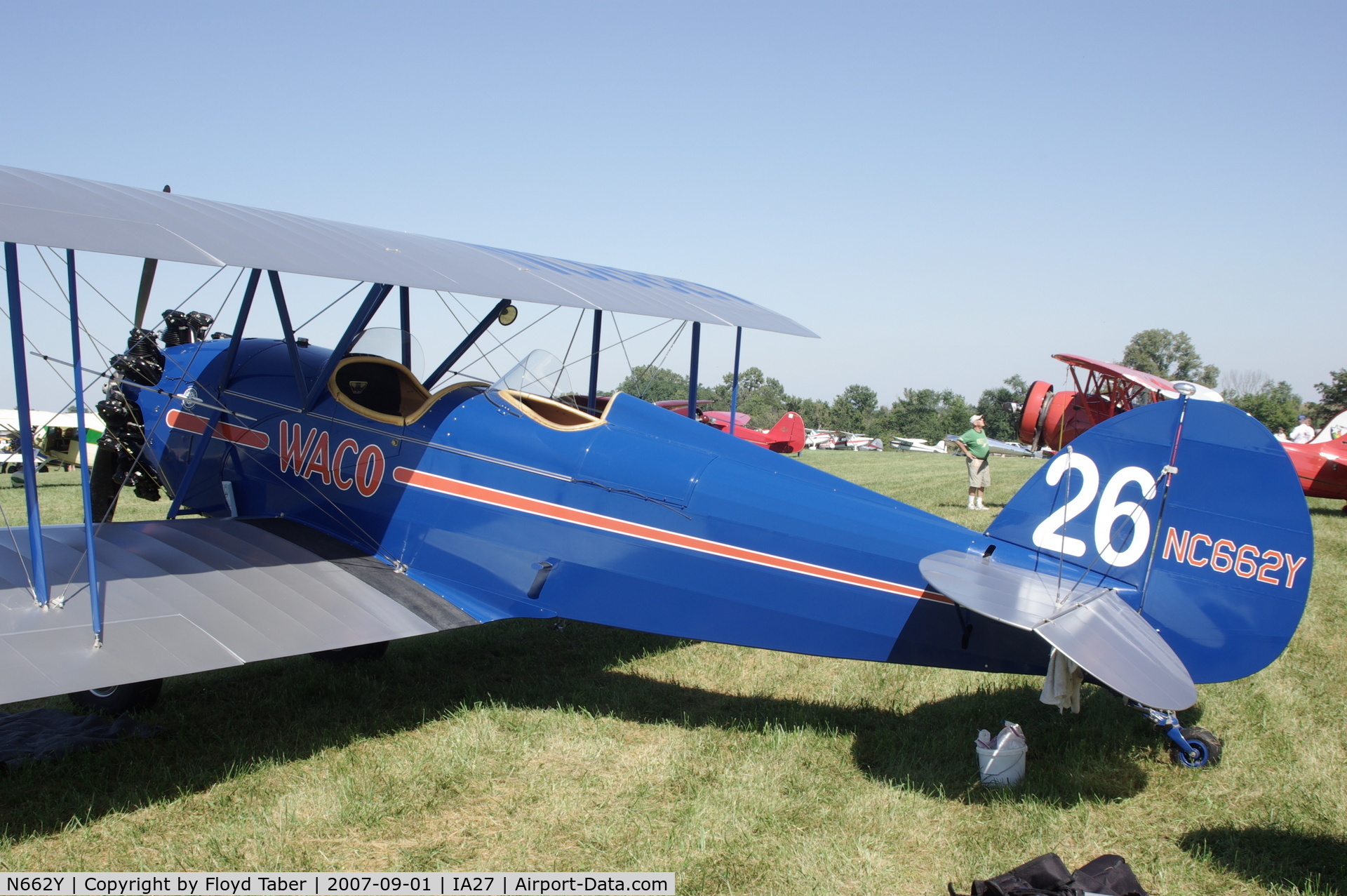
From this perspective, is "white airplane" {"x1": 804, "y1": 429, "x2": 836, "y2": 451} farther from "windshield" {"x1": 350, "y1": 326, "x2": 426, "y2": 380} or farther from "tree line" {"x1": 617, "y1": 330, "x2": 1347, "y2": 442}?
"windshield" {"x1": 350, "y1": 326, "x2": 426, "y2": 380}

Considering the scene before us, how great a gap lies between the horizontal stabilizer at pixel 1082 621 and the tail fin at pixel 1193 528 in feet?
0.51

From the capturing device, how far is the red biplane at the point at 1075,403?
1459 cm

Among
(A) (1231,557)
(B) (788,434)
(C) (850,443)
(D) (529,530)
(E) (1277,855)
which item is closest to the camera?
(E) (1277,855)

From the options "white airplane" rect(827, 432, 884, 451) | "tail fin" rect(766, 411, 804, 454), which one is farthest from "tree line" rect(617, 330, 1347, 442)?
"tail fin" rect(766, 411, 804, 454)

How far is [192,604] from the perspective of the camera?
12.5 ft

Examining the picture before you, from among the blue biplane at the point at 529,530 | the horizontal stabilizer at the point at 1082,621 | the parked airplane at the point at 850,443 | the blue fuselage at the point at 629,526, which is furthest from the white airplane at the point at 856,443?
the horizontal stabilizer at the point at 1082,621

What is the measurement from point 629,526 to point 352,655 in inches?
84.5

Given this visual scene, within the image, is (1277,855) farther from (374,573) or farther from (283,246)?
(283,246)

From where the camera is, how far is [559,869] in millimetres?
3090

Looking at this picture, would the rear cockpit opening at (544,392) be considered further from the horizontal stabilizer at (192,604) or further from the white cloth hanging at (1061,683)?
the white cloth hanging at (1061,683)

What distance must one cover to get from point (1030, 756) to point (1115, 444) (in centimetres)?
142

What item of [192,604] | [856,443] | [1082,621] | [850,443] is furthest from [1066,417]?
[856,443]

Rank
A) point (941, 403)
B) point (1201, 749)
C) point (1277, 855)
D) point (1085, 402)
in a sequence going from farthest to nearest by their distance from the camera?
1. point (941, 403)
2. point (1085, 402)
3. point (1201, 749)
4. point (1277, 855)

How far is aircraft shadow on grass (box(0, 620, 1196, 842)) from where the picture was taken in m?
3.61
